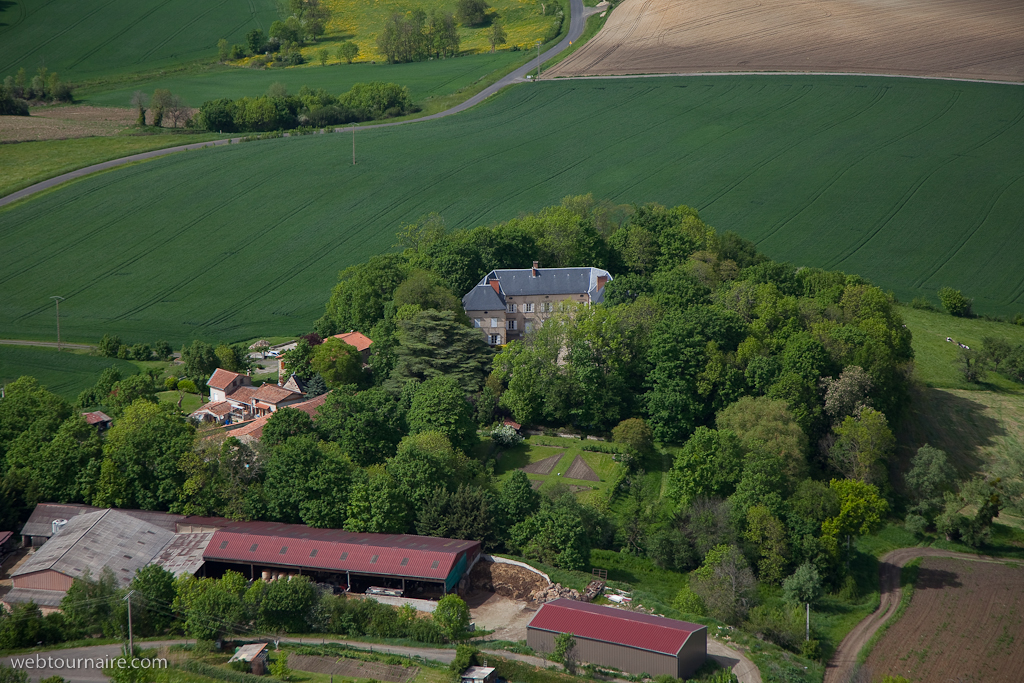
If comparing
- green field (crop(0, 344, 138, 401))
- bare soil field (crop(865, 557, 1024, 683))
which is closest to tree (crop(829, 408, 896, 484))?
bare soil field (crop(865, 557, 1024, 683))

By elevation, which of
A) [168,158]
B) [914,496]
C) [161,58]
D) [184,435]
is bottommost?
[914,496]

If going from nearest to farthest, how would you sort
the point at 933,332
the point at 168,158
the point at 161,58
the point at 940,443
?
the point at 940,443 < the point at 933,332 < the point at 168,158 < the point at 161,58

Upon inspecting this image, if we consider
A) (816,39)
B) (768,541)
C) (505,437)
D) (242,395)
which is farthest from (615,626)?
(816,39)

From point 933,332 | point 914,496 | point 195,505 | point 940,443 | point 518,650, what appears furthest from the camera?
point 933,332

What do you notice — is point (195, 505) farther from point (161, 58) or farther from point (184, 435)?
point (161, 58)

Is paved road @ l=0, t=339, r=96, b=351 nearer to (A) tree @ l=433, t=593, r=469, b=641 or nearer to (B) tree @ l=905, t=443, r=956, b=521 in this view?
(A) tree @ l=433, t=593, r=469, b=641

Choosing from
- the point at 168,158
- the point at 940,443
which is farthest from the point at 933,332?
the point at 168,158
